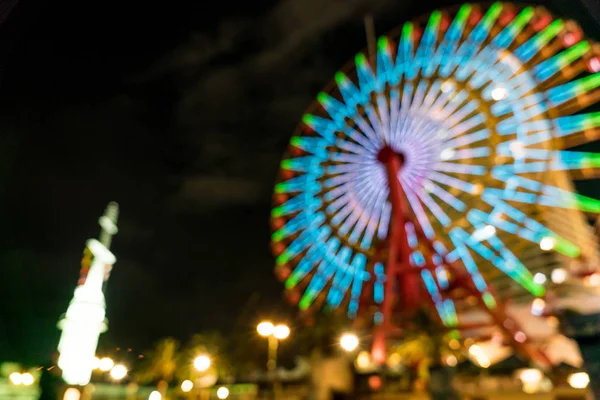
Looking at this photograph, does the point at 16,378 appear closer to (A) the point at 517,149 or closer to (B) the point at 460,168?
(B) the point at 460,168

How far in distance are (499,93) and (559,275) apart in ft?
93.8

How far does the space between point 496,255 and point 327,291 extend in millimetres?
10150

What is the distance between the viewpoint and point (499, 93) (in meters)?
24.0

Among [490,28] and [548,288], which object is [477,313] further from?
[490,28]

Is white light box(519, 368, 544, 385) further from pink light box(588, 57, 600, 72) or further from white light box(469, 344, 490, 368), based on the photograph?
pink light box(588, 57, 600, 72)

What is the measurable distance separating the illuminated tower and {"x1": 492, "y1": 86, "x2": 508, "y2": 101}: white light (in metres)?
30.8

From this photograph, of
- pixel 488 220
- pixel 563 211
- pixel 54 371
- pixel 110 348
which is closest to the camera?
A: pixel 54 371

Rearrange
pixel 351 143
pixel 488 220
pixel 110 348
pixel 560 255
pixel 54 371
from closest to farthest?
pixel 54 371
pixel 488 220
pixel 351 143
pixel 110 348
pixel 560 255

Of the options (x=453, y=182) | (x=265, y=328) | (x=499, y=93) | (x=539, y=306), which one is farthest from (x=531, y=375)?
(x=265, y=328)

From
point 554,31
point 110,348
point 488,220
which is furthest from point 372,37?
point 110,348

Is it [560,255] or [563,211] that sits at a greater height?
[563,211]

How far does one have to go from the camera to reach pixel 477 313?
50469mm

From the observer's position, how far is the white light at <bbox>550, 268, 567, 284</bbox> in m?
44.7

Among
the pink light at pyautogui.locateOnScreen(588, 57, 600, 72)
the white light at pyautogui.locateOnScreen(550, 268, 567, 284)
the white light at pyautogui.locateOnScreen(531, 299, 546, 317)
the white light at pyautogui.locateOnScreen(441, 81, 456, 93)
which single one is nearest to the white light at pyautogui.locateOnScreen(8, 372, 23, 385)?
the white light at pyautogui.locateOnScreen(441, 81, 456, 93)
